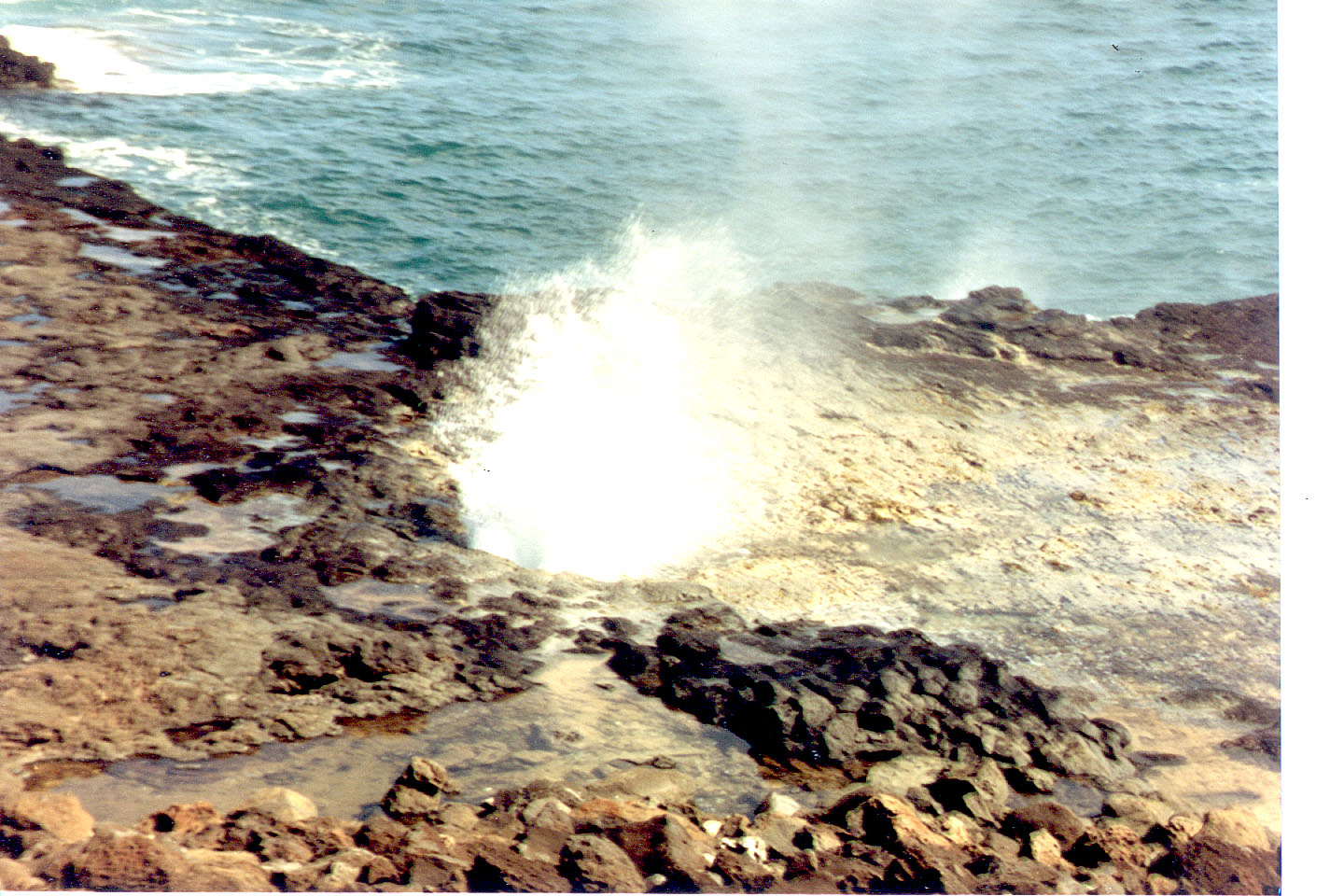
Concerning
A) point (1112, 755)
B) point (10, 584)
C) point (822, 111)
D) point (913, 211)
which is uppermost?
point (822, 111)

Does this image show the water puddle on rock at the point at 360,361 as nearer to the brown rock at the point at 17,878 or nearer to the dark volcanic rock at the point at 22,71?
the brown rock at the point at 17,878

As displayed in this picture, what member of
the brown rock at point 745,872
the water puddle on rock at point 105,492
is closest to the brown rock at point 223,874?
the brown rock at point 745,872

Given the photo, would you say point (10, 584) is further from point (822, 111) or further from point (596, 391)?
point (822, 111)

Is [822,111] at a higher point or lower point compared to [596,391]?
higher

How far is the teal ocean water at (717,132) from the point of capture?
14570mm

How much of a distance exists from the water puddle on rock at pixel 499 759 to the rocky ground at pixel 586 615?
53 mm

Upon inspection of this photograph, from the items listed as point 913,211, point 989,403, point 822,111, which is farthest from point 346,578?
point 822,111

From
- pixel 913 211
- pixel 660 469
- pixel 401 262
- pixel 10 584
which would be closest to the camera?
pixel 10 584

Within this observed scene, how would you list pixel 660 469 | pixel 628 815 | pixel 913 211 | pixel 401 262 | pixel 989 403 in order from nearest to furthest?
pixel 628 815 → pixel 660 469 → pixel 989 403 → pixel 401 262 → pixel 913 211

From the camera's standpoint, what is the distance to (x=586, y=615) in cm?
701

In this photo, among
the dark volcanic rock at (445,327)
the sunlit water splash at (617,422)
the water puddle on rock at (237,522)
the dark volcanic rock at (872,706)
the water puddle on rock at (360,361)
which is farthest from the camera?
the dark volcanic rock at (445,327)

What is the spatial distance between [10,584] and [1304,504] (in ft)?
22.0

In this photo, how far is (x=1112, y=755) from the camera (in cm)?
632

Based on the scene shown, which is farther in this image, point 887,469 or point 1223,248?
point 1223,248
